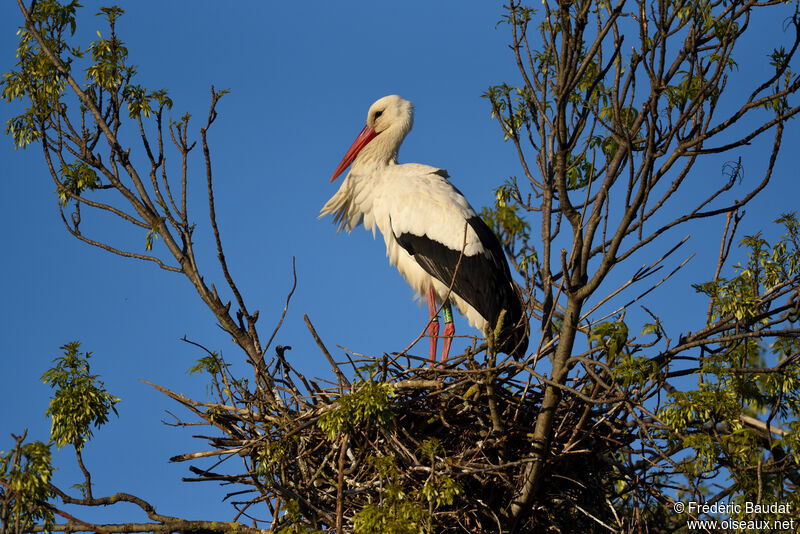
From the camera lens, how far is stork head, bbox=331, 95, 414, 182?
332 inches

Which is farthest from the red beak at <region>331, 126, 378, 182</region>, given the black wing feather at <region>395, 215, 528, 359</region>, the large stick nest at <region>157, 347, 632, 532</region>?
the large stick nest at <region>157, 347, 632, 532</region>

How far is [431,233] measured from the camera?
24.0ft

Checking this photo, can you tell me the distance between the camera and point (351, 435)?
5012 mm

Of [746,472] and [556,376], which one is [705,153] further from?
[746,472]

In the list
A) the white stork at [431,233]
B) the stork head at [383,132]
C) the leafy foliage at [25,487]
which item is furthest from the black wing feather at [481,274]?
the leafy foliage at [25,487]

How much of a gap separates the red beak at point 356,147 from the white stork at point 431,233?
7.9 inches

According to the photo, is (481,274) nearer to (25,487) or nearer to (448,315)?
(448,315)

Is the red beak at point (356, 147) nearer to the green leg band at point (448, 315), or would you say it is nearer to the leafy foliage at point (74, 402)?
the green leg band at point (448, 315)

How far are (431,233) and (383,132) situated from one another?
1674mm

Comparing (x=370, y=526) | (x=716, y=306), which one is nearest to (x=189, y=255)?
(x=370, y=526)

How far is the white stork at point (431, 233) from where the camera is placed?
715 centimetres

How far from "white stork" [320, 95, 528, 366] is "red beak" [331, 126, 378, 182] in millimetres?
201

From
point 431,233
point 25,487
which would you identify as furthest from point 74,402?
point 431,233

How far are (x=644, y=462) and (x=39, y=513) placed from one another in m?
3.53
